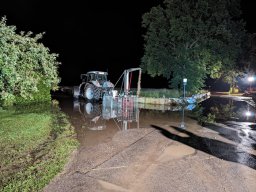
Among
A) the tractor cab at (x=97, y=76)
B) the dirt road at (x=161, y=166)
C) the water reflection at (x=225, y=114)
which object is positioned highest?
the tractor cab at (x=97, y=76)

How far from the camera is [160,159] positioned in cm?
687

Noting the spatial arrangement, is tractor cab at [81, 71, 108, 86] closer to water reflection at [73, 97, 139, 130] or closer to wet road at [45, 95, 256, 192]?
water reflection at [73, 97, 139, 130]

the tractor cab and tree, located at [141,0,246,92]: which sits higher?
tree, located at [141,0,246,92]

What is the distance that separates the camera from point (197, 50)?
89.4ft

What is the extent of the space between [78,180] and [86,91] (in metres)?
17.1

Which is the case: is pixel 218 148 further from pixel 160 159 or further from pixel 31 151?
pixel 31 151

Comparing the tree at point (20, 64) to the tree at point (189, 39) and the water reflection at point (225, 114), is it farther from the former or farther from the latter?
the tree at point (189, 39)

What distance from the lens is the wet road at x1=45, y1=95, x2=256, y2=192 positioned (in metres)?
5.26

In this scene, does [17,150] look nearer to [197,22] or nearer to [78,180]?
[78,180]

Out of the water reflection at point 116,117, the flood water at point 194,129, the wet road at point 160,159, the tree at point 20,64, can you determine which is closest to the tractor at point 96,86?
the water reflection at point 116,117

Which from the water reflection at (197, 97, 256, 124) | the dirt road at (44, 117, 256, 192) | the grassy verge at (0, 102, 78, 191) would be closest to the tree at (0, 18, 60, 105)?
the grassy verge at (0, 102, 78, 191)

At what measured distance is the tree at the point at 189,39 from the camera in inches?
1049

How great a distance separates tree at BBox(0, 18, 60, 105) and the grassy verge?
170 cm

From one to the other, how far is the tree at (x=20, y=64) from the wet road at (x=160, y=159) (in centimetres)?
254
